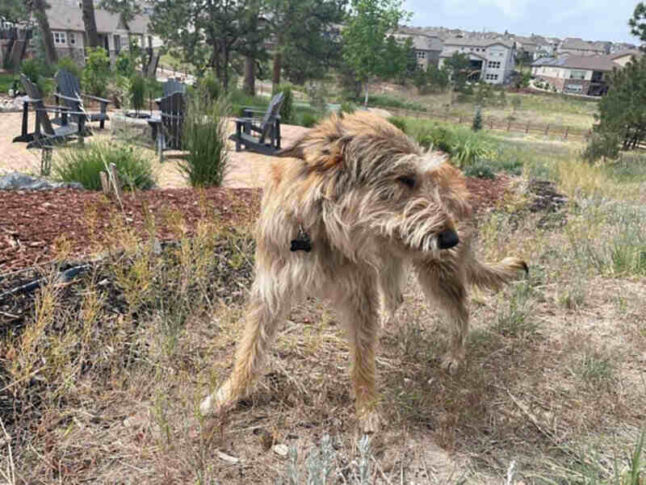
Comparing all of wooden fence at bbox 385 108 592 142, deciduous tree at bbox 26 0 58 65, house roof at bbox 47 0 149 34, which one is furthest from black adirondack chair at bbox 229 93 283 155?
house roof at bbox 47 0 149 34

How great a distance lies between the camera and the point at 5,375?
8.61 feet

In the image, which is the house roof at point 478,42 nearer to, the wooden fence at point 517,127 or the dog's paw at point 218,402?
the wooden fence at point 517,127

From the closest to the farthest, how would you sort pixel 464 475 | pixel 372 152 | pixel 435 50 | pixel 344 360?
pixel 372 152, pixel 464 475, pixel 344 360, pixel 435 50

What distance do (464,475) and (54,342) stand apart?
225 centimetres

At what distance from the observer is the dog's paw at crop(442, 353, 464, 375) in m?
3.41

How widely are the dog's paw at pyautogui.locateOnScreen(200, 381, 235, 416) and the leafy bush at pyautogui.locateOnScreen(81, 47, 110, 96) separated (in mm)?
17914

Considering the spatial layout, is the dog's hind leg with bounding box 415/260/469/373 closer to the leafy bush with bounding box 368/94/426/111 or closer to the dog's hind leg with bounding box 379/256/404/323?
the dog's hind leg with bounding box 379/256/404/323

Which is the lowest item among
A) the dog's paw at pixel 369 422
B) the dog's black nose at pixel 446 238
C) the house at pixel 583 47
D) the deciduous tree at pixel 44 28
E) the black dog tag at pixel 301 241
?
the dog's paw at pixel 369 422

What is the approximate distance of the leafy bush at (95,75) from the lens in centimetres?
1767

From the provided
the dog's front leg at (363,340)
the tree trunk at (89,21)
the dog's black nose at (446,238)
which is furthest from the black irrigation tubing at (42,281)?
the tree trunk at (89,21)

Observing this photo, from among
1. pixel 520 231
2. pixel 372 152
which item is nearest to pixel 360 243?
pixel 372 152

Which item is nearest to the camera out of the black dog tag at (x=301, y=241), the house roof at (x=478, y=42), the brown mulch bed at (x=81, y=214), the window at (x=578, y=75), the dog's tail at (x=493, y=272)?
the black dog tag at (x=301, y=241)

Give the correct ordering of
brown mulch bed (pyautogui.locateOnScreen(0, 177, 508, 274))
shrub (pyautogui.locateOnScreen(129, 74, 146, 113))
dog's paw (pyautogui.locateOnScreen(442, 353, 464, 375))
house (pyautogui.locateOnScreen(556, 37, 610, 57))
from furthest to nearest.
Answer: house (pyautogui.locateOnScreen(556, 37, 610, 57)) → shrub (pyautogui.locateOnScreen(129, 74, 146, 113)) → brown mulch bed (pyautogui.locateOnScreen(0, 177, 508, 274)) → dog's paw (pyautogui.locateOnScreen(442, 353, 464, 375))

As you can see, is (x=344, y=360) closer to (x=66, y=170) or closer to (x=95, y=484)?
(x=95, y=484)
